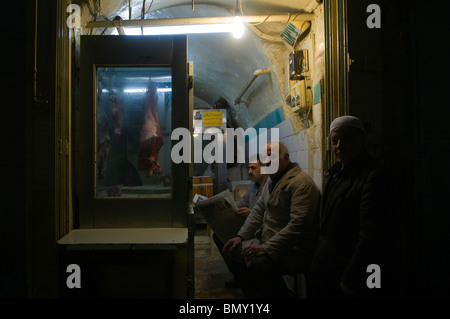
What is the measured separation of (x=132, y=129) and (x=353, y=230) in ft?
6.88

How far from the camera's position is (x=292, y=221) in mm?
2395

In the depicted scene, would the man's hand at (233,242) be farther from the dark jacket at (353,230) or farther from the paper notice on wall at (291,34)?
the paper notice on wall at (291,34)

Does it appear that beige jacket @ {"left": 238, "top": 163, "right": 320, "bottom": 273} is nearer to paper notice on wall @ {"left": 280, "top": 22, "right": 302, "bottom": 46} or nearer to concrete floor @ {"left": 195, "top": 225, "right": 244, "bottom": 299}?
concrete floor @ {"left": 195, "top": 225, "right": 244, "bottom": 299}

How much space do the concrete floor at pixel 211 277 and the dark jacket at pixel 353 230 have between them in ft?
5.78

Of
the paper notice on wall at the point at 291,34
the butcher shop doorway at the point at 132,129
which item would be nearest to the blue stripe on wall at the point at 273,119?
the paper notice on wall at the point at 291,34

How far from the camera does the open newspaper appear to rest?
3.03 m

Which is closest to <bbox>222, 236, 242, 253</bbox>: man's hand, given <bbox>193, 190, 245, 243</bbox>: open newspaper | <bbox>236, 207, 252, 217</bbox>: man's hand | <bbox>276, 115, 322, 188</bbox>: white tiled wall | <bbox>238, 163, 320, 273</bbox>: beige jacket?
<bbox>193, 190, 245, 243</bbox>: open newspaper

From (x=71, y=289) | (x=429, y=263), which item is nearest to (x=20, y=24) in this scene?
(x=71, y=289)

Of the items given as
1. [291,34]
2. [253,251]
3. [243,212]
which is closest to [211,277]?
[243,212]

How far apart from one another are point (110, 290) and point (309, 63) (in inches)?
117

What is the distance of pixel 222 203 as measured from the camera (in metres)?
3.11

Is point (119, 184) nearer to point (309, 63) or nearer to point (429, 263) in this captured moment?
point (309, 63)

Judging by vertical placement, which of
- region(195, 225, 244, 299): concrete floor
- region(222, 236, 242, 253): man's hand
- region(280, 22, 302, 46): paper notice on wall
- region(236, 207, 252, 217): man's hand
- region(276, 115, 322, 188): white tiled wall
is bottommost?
region(195, 225, 244, 299): concrete floor

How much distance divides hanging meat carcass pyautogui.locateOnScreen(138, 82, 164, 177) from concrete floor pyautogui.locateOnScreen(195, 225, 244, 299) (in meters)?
1.87
